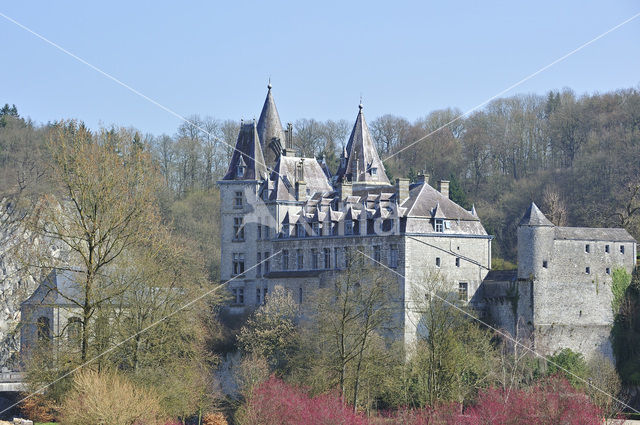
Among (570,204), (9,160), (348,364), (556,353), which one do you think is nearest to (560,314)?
(556,353)

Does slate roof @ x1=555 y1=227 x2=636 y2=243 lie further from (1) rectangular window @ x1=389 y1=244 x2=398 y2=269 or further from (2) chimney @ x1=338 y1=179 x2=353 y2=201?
(2) chimney @ x1=338 y1=179 x2=353 y2=201

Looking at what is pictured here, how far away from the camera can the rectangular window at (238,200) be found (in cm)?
5506

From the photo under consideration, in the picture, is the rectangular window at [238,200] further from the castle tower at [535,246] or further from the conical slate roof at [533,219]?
the castle tower at [535,246]

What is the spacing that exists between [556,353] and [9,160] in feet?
132

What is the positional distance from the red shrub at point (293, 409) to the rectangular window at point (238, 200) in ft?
60.4

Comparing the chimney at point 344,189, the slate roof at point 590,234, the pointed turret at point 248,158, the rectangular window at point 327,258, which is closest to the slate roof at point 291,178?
the pointed turret at point 248,158

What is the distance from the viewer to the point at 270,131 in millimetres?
56906

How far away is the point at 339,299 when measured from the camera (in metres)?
41.9

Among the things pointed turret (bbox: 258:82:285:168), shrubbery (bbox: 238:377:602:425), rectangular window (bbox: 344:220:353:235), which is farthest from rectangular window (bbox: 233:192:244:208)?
shrubbery (bbox: 238:377:602:425)

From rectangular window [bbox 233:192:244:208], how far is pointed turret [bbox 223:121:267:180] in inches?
32.6

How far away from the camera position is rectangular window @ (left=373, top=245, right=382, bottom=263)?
4775 cm

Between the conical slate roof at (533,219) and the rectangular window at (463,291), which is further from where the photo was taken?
the rectangular window at (463,291)

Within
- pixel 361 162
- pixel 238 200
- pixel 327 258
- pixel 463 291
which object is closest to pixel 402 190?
pixel 327 258

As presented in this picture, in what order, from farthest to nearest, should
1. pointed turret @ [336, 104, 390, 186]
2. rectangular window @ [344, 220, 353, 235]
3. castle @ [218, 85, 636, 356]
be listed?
pointed turret @ [336, 104, 390, 186]
rectangular window @ [344, 220, 353, 235]
castle @ [218, 85, 636, 356]
